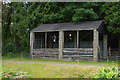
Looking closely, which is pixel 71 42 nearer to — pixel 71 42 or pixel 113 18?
pixel 71 42

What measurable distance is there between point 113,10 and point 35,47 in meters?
9.29

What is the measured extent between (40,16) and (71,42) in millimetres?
5276

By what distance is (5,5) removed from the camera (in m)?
23.7

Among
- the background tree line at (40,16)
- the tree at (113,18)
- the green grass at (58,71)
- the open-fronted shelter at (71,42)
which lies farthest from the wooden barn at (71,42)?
the green grass at (58,71)

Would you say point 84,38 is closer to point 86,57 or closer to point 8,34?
point 86,57

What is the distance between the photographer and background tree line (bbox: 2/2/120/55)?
1686 cm

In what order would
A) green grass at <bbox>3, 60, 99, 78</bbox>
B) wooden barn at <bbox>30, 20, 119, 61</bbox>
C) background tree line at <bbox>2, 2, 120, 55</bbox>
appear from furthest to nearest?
background tree line at <bbox>2, 2, 120, 55</bbox> → wooden barn at <bbox>30, 20, 119, 61</bbox> → green grass at <bbox>3, 60, 99, 78</bbox>

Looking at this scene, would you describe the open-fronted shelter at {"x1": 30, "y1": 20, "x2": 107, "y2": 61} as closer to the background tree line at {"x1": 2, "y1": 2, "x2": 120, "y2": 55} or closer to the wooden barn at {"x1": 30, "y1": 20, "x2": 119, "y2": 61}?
the wooden barn at {"x1": 30, "y1": 20, "x2": 119, "y2": 61}

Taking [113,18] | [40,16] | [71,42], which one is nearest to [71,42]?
[71,42]

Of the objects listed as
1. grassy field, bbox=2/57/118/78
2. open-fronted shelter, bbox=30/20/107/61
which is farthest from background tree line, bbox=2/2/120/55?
grassy field, bbox=2/57/118/78

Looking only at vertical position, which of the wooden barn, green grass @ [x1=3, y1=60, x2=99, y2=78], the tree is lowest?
→ green grass @ [x1=3, y1=60, x2=99, y2=78]

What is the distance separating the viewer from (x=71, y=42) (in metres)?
19.0

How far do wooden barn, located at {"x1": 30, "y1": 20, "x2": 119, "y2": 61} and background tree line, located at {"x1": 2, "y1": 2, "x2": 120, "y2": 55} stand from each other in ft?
4.98

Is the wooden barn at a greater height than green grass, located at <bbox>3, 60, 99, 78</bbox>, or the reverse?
the wooden barn
